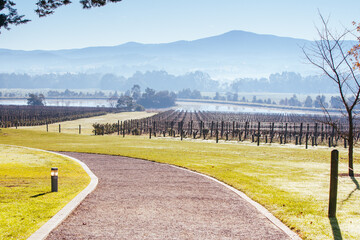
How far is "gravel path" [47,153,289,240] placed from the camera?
1023cm

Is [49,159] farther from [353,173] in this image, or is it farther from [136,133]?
[136,133]

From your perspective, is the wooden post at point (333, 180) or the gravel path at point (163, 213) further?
the wooden post at point (333, 180)

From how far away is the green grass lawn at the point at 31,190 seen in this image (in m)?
10.7

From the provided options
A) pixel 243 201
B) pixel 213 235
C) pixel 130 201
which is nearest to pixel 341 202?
pixel 243 201

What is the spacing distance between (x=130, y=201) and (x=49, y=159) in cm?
1301

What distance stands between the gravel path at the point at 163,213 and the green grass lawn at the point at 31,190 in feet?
2.33

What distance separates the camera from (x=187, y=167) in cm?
2256

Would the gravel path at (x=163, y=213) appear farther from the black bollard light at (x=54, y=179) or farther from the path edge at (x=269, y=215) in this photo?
the black bollard light at (x=54, y=179)

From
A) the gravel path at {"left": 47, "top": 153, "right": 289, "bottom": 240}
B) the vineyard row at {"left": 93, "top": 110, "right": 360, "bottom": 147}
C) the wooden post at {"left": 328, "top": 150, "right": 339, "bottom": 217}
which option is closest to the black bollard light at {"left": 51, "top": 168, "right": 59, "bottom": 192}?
the gravel path at {"left": 47, "top": 153, "right": 289, "bottom": 240}

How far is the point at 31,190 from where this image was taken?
14.8 meters

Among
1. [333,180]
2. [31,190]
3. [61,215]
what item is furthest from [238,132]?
[61,215]

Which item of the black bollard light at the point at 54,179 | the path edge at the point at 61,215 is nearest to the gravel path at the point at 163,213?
the path edge at the point at 61,215

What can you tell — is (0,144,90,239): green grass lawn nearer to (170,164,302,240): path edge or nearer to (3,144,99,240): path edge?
(3,144,99,240): path edge

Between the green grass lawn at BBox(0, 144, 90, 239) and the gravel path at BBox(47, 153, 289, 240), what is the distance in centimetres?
71
